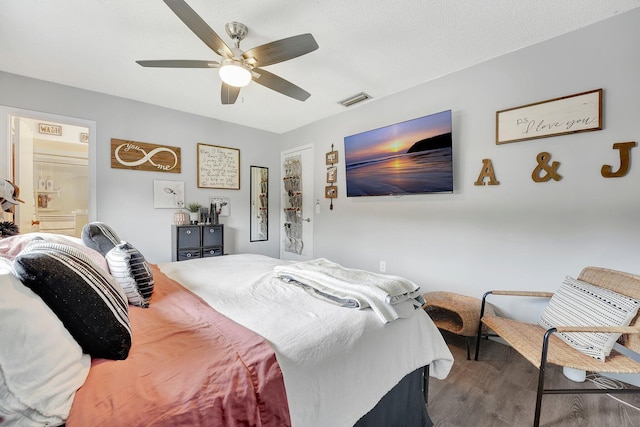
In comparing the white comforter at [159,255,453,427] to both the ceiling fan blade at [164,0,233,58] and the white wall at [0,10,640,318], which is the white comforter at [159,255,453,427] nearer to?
the white wall at [0,10,640,318]

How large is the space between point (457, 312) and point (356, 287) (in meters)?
1.29

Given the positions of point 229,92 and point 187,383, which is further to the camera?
point 229,92

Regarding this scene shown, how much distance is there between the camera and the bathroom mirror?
14.5ft

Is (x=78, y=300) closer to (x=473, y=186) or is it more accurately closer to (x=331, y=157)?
(x=473, y=186)

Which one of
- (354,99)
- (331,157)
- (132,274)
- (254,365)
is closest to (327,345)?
(254,365)

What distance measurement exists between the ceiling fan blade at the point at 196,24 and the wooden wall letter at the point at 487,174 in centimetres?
227

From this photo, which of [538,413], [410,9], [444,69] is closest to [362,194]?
[444,69]

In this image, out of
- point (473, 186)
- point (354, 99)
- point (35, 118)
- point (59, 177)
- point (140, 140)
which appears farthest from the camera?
point (59, 177)

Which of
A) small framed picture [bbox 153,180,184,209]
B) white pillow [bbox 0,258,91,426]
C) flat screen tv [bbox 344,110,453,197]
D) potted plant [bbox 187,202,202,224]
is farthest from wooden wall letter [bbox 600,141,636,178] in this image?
small framed picture [bbox 153,180,184,209]

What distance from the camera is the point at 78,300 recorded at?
803 mm

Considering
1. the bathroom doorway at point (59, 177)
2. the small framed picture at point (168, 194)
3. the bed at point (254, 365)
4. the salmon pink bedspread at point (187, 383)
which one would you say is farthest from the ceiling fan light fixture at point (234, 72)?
the bathroom doorway at point (59, 177)

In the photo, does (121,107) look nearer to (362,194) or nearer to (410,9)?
(362,194)

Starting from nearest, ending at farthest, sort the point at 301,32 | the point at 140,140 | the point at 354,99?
the point at 301,32
the point at 354,99
the point at 140,140

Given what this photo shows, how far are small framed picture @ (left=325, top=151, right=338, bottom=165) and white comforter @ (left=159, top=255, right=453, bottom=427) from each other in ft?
7.92
